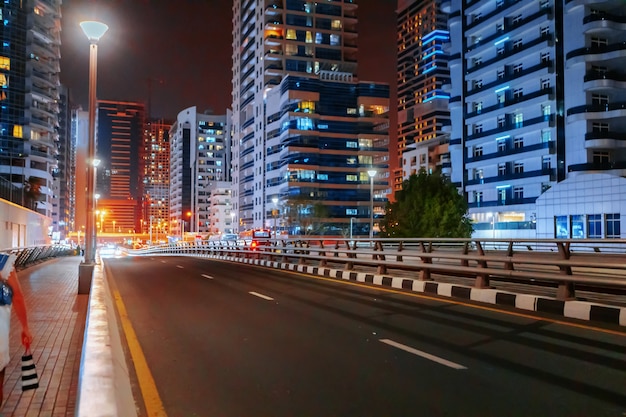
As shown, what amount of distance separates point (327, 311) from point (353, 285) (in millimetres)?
5412

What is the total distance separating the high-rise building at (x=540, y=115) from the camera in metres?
54.5

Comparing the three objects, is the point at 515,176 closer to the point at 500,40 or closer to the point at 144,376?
the point at 500,40

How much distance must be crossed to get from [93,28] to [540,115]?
5972cm

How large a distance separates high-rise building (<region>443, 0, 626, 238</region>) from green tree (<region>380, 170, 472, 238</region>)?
874 cm

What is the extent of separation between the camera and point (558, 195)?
54312mm

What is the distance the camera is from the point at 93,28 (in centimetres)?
1362

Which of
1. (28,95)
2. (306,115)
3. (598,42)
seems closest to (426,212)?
(598,42)

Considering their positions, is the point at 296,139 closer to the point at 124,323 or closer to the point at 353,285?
the point at 353,285

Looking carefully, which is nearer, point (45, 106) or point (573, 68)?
point (573, 68)

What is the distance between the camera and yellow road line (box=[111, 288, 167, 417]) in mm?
5160

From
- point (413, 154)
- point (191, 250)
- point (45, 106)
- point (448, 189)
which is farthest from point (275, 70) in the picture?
point (191, 250)

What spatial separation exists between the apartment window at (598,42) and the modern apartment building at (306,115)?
5152cm

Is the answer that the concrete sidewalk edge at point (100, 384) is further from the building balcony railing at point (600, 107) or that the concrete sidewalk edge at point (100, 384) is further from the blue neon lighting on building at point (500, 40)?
the blue neon lighting on building at point (500, 40)

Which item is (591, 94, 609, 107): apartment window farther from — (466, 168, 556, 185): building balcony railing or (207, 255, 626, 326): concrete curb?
(207, 255, 626, 326): concrete curb
